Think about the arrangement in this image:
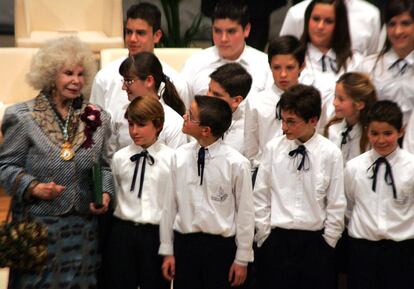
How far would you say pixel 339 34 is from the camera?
5070 mm

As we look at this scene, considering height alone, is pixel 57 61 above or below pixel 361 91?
above

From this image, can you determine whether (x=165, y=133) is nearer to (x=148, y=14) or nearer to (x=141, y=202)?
(x=141, y=202)

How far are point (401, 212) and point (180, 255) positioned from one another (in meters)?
0.99

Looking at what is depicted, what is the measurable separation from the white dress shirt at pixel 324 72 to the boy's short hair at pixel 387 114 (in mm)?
467

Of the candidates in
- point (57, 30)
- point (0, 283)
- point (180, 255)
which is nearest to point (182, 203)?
point (180, 255)

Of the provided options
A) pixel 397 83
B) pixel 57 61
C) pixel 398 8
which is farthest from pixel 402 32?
pixel 57 61

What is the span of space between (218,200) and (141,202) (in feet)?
1.19

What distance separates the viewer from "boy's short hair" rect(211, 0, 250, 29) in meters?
5.29

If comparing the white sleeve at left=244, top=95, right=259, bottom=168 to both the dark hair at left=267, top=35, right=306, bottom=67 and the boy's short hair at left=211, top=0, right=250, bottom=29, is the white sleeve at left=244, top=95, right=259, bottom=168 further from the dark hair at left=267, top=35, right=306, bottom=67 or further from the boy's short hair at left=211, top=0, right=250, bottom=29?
the boy's short hair at left=211, top=0, right=250, bottom=29

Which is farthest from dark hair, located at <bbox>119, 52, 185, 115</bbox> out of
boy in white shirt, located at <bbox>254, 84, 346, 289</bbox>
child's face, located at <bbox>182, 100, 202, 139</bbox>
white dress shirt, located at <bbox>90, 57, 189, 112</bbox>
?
boy in white shirt, located at <bbox>254, 84, 346, 289</bbox>

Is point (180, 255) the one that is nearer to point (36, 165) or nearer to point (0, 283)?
point (36, 165)

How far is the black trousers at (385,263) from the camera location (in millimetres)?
4438

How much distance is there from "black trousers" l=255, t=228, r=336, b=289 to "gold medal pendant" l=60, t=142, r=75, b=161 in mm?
948

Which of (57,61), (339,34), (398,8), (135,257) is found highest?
(398,8)
